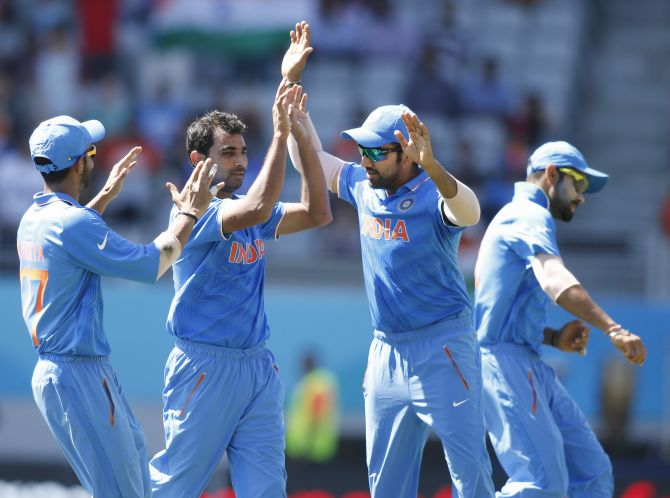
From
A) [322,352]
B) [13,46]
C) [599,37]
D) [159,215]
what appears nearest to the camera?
[322,352]

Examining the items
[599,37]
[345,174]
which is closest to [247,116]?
[599,37]

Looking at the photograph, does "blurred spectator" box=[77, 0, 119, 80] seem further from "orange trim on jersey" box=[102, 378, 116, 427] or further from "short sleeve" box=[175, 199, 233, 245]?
"orange trim on jersey" box=[102, 378, 116, 427]

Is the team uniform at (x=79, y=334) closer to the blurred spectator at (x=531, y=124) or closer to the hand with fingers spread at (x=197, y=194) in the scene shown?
the hand with fingers spread at (x=197, y=194)

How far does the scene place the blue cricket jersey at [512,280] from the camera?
711 cm

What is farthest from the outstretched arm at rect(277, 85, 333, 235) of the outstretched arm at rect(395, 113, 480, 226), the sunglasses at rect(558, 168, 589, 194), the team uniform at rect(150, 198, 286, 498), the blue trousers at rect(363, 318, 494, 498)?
the sunglasses at rect(558, 168, 589, 194)

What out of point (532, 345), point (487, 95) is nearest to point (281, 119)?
point (532, 345)

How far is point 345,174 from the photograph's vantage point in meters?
7.23

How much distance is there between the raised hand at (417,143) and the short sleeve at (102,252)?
53.3 inches

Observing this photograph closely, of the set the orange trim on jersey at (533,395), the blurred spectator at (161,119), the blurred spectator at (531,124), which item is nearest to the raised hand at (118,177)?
the orange trim on jersey at (533,395)

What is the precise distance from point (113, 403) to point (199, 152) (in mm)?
1429

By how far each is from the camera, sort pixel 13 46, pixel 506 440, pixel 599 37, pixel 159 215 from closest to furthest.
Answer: pixel 506 440 < pixel 159 215 < pixel 13 46 < pixel 599 37

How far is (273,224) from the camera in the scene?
6.82 m

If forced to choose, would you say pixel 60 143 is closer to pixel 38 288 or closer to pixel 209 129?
pixel 38 288

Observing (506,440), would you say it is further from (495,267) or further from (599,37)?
(599,37)
